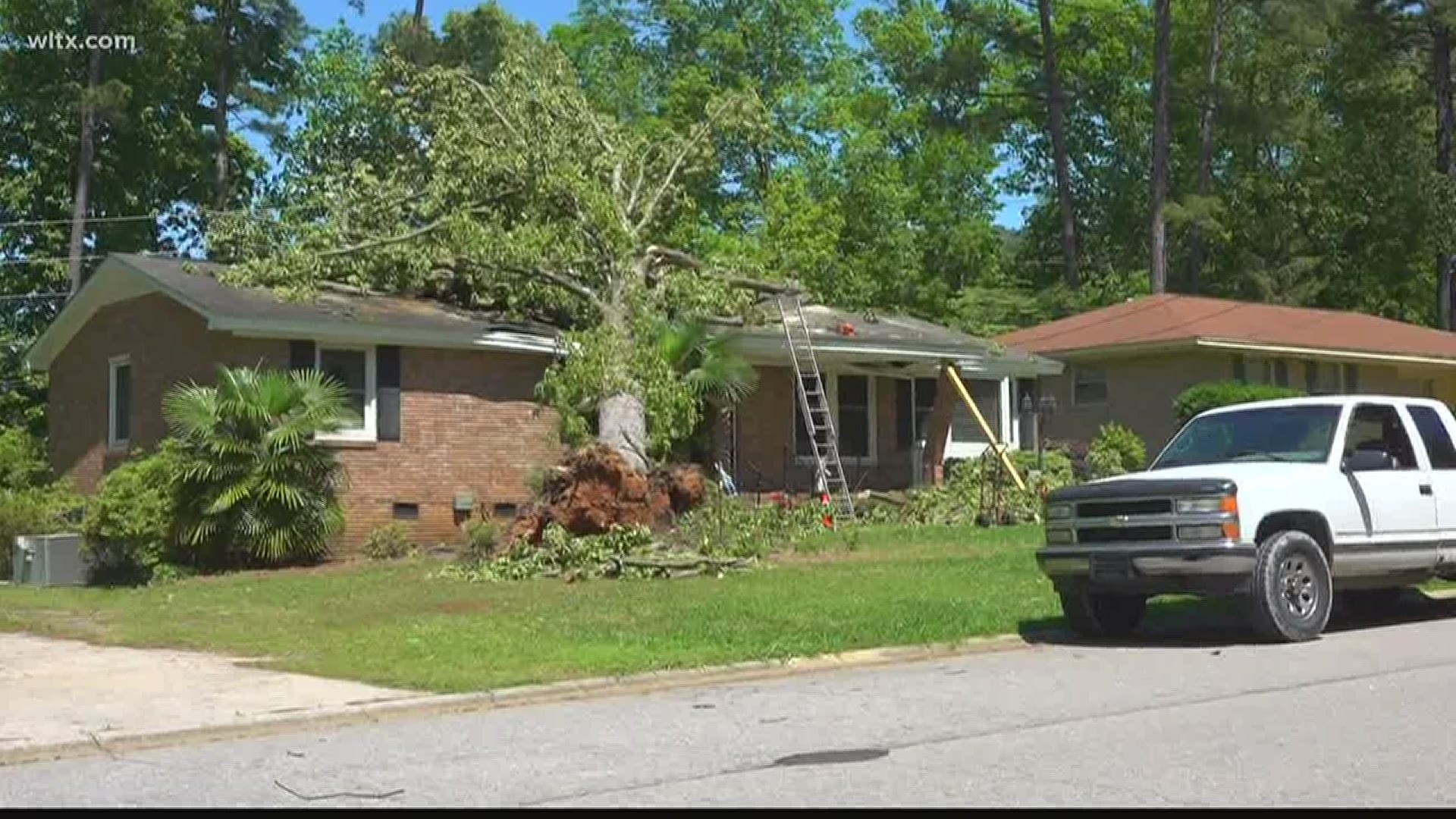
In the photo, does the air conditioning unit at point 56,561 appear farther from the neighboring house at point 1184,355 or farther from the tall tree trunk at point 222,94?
the tall tree trunk at point 222,94

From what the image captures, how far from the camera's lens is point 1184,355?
110 feet

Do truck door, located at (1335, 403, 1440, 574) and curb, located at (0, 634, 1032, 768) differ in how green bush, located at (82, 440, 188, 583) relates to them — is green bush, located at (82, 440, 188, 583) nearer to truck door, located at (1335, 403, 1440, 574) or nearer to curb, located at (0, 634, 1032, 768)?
curb, located at (0, 634, 1032, 768)

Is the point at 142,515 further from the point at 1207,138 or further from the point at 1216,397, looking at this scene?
the point at 1207,138

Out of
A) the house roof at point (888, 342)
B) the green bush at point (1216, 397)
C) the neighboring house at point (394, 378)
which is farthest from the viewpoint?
the green bush at point (1216, 397)

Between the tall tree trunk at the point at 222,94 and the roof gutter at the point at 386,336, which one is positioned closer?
the roof gutter at the point at 386,336

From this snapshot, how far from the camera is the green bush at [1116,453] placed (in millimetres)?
27987

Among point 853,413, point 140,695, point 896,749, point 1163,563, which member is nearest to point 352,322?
point 853,413

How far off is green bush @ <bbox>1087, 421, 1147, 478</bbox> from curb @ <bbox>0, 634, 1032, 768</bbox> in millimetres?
15067

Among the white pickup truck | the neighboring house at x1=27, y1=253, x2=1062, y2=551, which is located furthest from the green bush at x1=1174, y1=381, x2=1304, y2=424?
the white pickup truck

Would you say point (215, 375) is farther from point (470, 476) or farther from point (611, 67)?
point (611, 67)

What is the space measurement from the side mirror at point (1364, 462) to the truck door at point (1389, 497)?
0.01 meters

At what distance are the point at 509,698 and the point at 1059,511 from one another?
5250 millimetres

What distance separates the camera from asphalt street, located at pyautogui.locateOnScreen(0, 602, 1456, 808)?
743cm

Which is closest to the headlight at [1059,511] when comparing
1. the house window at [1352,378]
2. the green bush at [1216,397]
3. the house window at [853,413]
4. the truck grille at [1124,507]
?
the truck grille at [1124,507]
